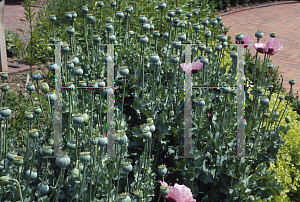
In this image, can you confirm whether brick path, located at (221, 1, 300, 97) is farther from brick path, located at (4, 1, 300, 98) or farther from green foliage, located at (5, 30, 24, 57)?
green foliage, located at (5, 30, 24, 57)

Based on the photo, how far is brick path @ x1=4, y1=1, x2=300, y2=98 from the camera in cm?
621

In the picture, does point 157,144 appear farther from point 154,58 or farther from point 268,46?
point 268,46

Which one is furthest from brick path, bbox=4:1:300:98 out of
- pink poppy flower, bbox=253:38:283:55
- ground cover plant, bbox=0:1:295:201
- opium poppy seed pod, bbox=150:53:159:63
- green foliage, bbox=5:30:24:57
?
opium poppy seed pod, bbox=150:53:159:63

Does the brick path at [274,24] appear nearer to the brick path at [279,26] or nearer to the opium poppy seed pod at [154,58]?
the brick path at [279,26]

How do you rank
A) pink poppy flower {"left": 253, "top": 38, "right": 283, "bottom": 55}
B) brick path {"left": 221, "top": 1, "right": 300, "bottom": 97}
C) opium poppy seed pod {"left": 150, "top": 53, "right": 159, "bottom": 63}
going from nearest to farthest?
opium poppy seed pod {"left": 150, "top": 53, "right": 159, "bottom": 63}
pink poppy flower {"left": 253, "top": 38, "right": 283, "bottom": 55}
brick path {"left": 221, "top": 1, "right": 300, "bottom": 97}

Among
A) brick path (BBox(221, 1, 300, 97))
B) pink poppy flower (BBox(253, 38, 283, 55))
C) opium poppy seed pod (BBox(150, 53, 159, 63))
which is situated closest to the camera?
opium poppy seed pod (BBox(150, 53, 159, 63))

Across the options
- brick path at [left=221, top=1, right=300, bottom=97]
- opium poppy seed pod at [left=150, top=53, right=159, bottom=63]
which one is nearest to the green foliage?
opium poppy seed pod at [left=150, top=53, right=159, bottom=63]

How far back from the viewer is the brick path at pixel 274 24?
621cm

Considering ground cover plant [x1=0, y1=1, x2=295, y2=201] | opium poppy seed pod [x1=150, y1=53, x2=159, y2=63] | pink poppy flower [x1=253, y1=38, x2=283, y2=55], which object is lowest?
ground cover plant [x1=0, y1=1, x2=295, y2=201]

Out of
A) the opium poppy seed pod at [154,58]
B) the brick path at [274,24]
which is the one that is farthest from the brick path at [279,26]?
the opium poppy seed pod at [154,58]

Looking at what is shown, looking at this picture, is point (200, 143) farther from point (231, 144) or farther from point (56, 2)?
point (56, 2)

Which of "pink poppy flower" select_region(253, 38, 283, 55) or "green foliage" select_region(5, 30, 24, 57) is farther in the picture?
"green foliage" select_region(5, 30, 24, 57)

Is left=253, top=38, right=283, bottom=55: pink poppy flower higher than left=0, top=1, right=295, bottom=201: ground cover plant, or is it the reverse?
left=253, top=38, right=283, bottom=55: pink poppy flower

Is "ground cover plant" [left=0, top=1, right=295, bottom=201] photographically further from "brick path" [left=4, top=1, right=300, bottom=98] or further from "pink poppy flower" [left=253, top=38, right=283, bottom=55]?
"brick path" [left=4, top=1, right=300, bottom=98]
